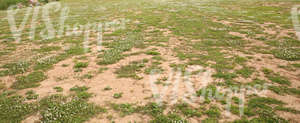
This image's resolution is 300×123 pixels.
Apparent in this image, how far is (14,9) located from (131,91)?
1599 inches

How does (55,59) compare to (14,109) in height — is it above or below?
above

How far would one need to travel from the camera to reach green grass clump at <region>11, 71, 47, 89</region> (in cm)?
988

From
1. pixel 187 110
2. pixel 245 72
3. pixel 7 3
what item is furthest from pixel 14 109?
pixel 7 3

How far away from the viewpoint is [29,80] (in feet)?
34.0

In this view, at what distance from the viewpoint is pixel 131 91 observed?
9.23 meters

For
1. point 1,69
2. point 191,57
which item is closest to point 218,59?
point 191,57

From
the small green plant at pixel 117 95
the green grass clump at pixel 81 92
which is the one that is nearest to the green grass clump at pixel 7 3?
the green grass clump at pixel 81 92

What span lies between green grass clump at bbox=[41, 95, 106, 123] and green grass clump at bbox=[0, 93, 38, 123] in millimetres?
505

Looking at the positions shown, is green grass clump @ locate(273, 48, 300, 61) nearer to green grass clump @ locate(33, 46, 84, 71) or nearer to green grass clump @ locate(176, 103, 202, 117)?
green grass clump @ locate(176, 103, 202, 117)

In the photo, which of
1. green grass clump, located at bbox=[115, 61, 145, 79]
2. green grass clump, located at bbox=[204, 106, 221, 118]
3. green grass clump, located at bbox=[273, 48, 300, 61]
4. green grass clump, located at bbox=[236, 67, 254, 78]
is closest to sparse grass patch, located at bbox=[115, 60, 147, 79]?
green grass clump, located at bbox=[115, 61, 145, 79]

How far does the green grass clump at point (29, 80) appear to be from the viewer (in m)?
9.88

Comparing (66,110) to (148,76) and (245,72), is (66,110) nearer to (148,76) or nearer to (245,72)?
(148,76)

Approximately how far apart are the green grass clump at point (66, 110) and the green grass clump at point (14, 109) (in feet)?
1.66

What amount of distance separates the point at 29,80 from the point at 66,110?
413 cm
